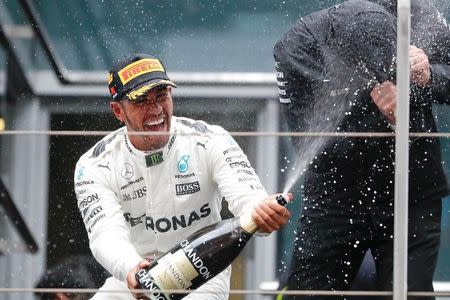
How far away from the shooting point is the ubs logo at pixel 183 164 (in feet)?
7.37

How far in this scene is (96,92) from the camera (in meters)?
2.79

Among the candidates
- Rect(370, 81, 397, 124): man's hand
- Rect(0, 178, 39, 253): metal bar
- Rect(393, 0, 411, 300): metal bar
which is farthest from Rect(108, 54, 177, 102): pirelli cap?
Rect(0, 178, 39, 253): metal bar

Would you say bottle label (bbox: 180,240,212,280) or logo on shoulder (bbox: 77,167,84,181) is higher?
logo on shoulder (bbox: 77,167,84,181)

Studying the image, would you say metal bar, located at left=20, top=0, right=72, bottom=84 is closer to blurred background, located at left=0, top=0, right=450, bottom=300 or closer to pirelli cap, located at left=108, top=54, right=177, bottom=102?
blurred background, located at left=0, top=0, right=450, bottom=300

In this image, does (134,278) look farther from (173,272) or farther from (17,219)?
(17,219)

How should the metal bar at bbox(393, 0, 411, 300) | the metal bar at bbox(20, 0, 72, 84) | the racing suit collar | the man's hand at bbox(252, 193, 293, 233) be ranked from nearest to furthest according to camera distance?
the metal bar at bbox(393, 0, 411, 300) < the man's hand at bbox(252, 193, 293, 233) < the racing suit collar < the metal bar at bbox(20, 0, 72, 84)

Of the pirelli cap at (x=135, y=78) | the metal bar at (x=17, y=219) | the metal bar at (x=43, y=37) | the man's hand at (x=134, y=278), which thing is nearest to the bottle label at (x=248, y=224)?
the man's hand at (x=134, y=278)

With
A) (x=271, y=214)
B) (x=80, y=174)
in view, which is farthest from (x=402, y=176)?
(x=80, y=174)

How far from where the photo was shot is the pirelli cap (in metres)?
2.24

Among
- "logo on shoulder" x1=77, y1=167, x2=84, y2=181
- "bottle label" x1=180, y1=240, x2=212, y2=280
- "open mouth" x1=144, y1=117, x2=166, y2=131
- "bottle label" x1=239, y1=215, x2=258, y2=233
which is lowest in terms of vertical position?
"bottle label" x1=180, y1=240, x2=212, y2=280

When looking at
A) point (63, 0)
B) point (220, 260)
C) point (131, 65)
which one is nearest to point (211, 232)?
point (220, 260)

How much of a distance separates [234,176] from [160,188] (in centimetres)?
13

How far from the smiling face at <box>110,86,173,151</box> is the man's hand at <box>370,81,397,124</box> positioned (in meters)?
0.32

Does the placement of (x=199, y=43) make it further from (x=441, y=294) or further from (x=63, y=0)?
(x=441, y=294)
